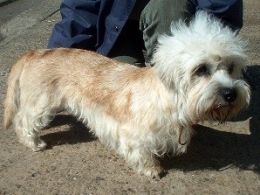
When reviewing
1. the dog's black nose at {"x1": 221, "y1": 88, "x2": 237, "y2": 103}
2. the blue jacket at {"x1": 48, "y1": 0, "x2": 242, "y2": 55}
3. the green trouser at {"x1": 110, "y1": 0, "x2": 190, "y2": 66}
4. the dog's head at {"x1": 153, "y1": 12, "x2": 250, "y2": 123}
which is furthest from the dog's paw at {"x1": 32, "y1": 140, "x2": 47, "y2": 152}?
the dog's black nose at {"x1": 221, "y1": 88, "x2": 237, "y2": 103}

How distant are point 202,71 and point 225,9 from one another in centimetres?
112

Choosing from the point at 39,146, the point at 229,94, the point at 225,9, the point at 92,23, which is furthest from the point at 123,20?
the point at 229,94

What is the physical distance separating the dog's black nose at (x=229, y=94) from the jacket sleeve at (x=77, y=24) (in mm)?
1763

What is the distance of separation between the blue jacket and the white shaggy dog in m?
0.59

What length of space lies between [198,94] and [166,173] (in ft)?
2.54

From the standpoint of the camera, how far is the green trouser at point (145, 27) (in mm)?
4012

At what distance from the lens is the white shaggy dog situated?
2.94 meters

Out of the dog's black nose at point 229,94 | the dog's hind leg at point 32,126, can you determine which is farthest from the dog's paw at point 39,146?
the dog's black nose at point 229,94

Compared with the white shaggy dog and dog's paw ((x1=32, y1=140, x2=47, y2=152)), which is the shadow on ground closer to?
dog's paw ((x1=32, y1=140, x2=47, y2=152))

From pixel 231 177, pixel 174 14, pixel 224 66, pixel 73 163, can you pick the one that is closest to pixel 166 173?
pixel 231 177

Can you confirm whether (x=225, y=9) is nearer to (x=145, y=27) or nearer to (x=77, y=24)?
(x=145, y=27)

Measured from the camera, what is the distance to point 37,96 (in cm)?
369

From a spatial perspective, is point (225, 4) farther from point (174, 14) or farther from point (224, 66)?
point (224, 66)

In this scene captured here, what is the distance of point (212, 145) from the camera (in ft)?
12.6
